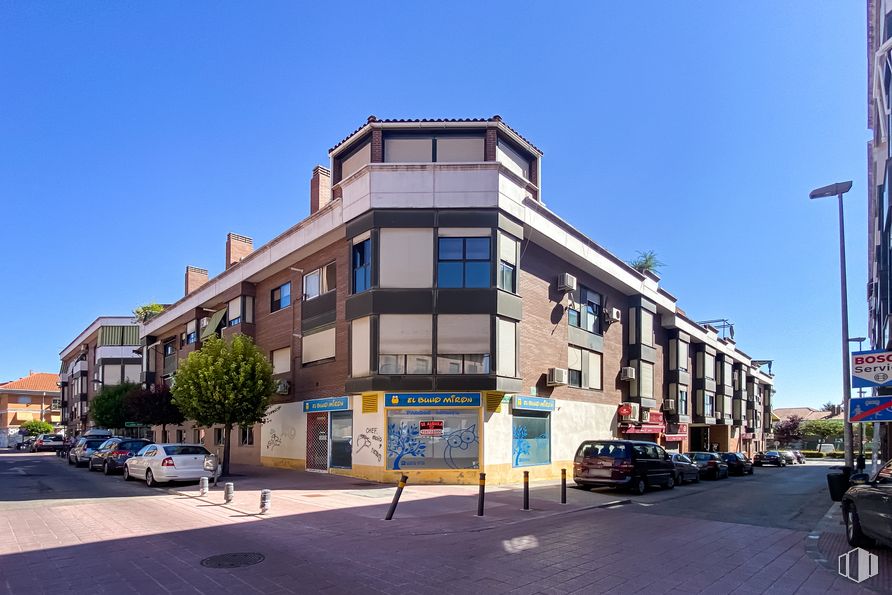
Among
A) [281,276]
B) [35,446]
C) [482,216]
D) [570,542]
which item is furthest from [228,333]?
[35,446]

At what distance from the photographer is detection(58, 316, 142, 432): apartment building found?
54.3 metres

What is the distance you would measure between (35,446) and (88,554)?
2099 inches

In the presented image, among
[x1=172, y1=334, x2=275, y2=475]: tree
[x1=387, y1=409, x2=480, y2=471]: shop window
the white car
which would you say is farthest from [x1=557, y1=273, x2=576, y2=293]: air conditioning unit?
the white car

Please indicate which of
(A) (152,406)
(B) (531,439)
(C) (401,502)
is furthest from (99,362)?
(C) (401,502)

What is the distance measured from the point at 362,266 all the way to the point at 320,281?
3.99 meters

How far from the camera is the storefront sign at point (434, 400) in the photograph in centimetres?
1930

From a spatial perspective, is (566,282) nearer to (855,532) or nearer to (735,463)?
(855,532)

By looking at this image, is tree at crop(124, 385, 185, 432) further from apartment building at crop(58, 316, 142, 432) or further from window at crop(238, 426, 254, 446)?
apartment building at crop(58, 316, 142, 432)

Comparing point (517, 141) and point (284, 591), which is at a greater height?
point (517, 141)

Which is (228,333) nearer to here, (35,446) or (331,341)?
(331,341)

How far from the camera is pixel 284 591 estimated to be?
668cm

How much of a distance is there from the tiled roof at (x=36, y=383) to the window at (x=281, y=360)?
76.7 meters

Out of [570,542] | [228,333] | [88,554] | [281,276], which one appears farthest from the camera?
[228,333]

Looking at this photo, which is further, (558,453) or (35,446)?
(35,446)
